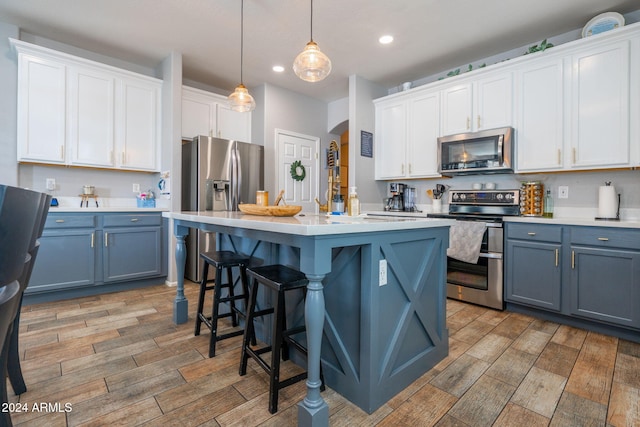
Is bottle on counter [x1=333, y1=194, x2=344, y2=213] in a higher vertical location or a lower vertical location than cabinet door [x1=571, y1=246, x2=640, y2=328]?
higher

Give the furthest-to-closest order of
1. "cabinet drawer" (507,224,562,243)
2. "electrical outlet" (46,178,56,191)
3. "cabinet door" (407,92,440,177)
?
"cabinet door" (407,92,440,177)
"electrical outlet" (46,178,56,191)
"cabinet drawer" (507,224,562,243)

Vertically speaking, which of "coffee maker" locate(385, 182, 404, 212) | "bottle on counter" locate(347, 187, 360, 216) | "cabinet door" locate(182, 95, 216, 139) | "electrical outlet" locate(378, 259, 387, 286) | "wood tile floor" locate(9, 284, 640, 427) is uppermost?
"cabinet door" locate(182, 95, 216, 139)

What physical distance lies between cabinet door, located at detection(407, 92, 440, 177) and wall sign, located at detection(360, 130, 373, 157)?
0.57 m

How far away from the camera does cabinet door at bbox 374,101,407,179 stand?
4.18 m

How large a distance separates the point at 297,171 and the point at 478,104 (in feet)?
9.00

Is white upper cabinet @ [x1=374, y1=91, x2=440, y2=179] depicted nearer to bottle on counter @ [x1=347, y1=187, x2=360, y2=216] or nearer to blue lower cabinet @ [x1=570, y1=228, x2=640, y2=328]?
blue lower cabinet @ [x1=570, y1=228, x2=640, y2=328]

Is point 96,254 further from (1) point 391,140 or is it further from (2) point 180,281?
(1) point 391,140

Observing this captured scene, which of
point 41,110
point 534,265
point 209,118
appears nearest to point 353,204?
point 534,265

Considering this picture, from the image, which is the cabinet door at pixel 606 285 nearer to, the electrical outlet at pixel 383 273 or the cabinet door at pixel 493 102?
the cabinet door at pixel 493 102

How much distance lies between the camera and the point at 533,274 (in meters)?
2.80

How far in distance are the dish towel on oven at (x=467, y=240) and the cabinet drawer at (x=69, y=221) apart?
12.2 feet

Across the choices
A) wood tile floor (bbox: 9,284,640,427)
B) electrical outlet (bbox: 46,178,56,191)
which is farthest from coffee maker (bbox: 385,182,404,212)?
electrical outlet (bbox: 46,178,56,191)

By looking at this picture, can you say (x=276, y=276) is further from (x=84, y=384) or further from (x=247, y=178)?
(x=247, y=178)

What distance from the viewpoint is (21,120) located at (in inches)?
122
